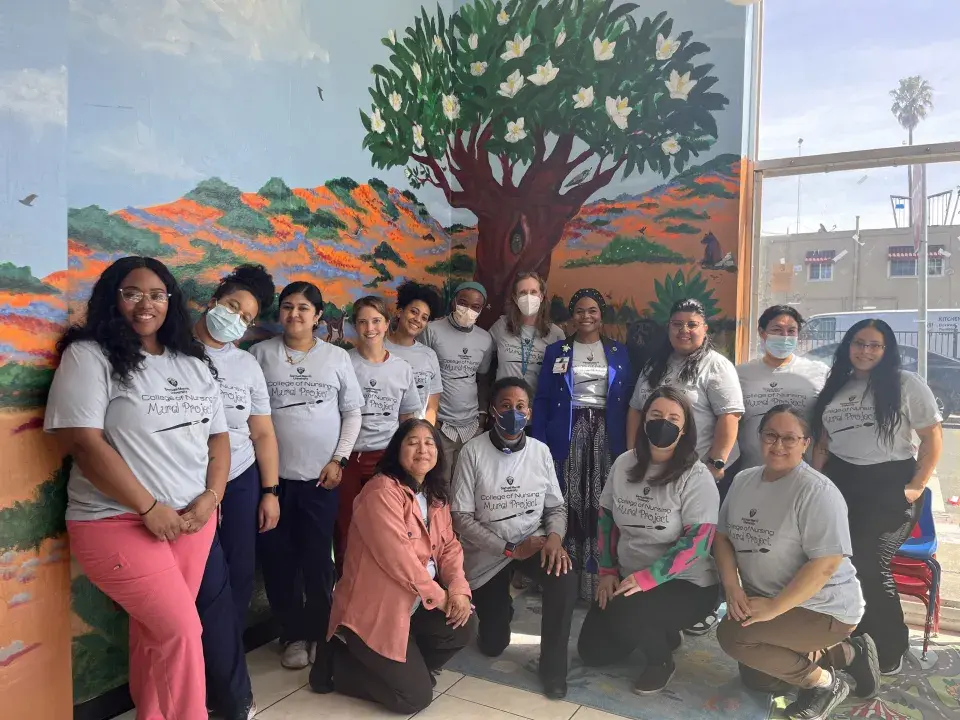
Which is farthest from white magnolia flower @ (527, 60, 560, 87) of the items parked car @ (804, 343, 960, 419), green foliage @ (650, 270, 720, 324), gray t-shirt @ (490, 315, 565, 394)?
parked car @ (804, 343, 960, 419)

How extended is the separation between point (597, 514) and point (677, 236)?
5.10 ft

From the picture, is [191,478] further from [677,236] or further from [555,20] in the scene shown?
[555,20]

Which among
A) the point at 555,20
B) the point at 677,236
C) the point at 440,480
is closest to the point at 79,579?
the point at 440,480

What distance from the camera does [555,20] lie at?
4.08 meters

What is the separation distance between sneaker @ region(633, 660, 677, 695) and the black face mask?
900 mm

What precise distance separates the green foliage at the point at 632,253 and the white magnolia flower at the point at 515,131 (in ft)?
2.75

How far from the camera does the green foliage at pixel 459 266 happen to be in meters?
4.50

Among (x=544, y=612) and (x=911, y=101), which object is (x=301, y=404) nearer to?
(x=544, y=612)

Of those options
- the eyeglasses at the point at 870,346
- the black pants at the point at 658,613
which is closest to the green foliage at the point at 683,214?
the eyeglasses at the point at 870,346

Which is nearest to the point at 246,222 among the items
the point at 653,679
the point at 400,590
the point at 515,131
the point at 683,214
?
the point at 400,590

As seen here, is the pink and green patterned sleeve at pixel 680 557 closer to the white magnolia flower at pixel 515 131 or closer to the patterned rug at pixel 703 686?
the patterned rug at pixel 703 686

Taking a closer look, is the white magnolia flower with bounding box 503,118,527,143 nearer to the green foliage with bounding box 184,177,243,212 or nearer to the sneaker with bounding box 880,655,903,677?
the green foliage with bounding box 184,177,243,212

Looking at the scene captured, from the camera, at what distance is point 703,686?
288cm

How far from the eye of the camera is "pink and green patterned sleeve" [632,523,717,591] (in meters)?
2.76
